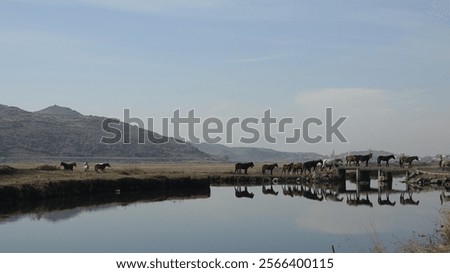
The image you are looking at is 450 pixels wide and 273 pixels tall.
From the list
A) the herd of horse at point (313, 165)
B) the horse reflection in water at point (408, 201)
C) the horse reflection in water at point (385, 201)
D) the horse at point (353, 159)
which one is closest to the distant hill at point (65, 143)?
the herd of horse at point (313, 165)

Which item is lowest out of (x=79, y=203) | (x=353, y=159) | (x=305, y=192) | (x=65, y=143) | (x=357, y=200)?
(x=357, y=200)

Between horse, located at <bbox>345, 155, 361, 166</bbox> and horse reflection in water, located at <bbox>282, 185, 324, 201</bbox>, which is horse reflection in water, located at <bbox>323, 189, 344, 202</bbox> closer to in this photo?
horse reflection in water, located at <bbox>282, 185, 324, 201</bbox>

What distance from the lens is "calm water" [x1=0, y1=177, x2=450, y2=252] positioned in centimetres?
1708

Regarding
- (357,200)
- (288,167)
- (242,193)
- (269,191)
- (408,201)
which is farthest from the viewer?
(288,167)

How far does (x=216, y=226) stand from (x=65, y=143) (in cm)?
12613

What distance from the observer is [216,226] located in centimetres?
2200

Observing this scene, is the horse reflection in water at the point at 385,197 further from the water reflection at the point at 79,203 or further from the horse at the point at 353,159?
the water reflection at the point at 79,203

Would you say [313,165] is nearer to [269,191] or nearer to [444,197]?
[269,191]

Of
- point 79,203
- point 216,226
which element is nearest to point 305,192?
point 79,203

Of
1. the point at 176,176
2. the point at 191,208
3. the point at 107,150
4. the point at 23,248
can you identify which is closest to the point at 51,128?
the point at 107,150

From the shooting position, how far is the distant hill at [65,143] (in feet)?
430

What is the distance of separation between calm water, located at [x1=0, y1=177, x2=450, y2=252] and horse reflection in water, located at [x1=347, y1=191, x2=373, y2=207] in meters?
0.99

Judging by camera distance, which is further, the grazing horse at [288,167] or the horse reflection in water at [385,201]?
the grazing horse at [288,167]

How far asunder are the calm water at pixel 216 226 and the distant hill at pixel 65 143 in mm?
94921
